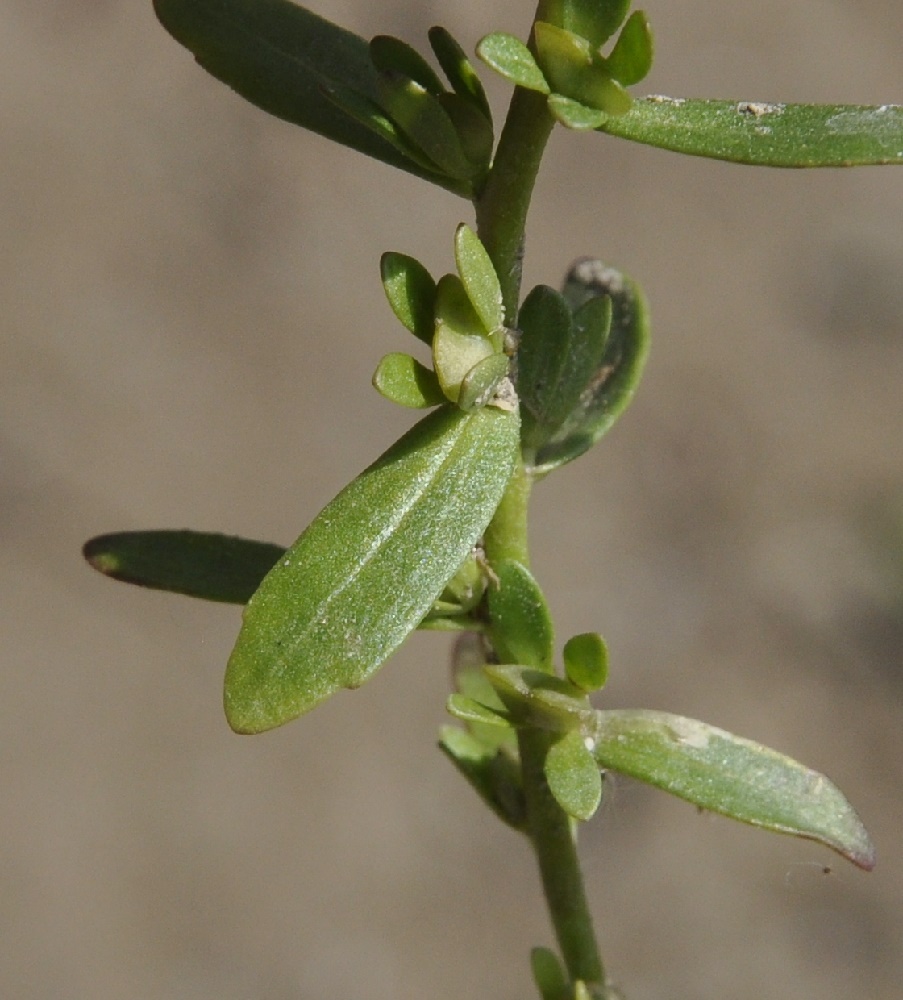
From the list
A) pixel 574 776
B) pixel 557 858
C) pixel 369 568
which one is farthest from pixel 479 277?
pixel 557 858

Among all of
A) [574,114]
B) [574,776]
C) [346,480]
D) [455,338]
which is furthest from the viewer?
[346,480]

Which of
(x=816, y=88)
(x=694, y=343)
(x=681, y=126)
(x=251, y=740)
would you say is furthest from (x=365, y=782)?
(x=681, y=126)

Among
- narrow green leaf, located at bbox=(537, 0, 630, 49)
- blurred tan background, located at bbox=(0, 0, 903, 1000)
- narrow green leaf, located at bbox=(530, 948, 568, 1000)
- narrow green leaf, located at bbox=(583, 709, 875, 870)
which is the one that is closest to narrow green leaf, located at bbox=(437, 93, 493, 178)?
narrow green leaf, located at bbox=(537, 0, 630, 49)

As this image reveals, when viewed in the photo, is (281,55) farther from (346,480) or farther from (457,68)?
(346,480)

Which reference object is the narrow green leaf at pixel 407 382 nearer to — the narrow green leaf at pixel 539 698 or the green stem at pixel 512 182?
the green stem at pixel 512 182

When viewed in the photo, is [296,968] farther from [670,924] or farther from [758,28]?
[758,28]

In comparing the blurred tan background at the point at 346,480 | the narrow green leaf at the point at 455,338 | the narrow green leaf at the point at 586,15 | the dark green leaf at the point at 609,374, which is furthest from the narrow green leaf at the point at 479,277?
the blurred tan background at the point at 346,480
